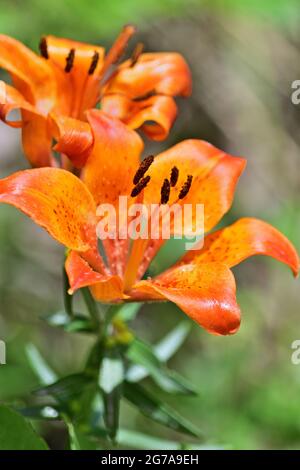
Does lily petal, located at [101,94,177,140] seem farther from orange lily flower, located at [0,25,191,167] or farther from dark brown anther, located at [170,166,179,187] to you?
dark brown anther, located at [170,166,179,187]

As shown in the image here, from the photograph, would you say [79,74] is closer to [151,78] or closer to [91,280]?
[151,78]

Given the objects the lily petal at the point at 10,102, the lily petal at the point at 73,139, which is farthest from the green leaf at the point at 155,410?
the lily petal at the point at 10,102

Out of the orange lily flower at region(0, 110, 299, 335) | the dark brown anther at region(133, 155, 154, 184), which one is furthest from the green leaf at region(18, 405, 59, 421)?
the dark brown anther at region(133, 155, 154, 184)

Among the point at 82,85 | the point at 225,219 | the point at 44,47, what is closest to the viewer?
the point at 44,47

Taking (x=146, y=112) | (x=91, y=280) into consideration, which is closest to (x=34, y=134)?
(x=146, y=112)

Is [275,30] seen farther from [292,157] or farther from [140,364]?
[140,364]

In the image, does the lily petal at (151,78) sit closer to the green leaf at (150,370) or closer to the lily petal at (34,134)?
the lily petal at (34,134)
